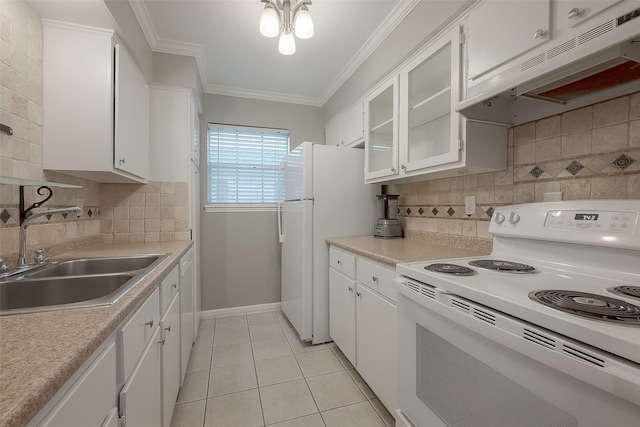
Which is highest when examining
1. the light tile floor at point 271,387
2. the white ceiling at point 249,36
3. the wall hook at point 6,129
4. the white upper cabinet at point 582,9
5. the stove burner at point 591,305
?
the white ceiling at point 249,36

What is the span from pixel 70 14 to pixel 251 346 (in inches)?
96.1

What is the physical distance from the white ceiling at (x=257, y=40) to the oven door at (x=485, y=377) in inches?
72.6

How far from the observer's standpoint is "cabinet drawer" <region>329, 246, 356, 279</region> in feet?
6.14

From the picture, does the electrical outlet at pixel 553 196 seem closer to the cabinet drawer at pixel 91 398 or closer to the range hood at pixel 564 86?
the range hood at pixel 564 86

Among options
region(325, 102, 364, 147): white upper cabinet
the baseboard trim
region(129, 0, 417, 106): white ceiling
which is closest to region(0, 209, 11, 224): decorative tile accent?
region(129, 0, 417, 106): white ceiling

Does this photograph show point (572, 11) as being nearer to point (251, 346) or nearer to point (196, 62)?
point (196, 62)

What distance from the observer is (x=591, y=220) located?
100cm

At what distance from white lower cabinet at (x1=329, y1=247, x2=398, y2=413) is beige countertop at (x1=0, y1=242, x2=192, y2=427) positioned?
114 cm

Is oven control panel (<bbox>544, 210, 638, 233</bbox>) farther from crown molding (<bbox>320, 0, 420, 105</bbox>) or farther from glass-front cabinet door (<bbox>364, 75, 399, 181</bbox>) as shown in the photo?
crown molding (<bbox>320, 0, 420, 105</bbox>)

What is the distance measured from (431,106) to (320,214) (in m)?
1.13

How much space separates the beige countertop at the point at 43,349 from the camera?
15.5 inches

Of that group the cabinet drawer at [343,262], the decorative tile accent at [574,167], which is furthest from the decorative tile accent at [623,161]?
the cabinet drawer at [343,262]

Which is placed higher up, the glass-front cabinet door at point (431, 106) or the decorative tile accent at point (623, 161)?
the glass-front cabinet door at point (431, 106)

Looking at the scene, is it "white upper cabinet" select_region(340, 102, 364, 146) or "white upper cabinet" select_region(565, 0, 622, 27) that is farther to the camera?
"white upper cabinet" select_region(340, 102, 364, 146)
